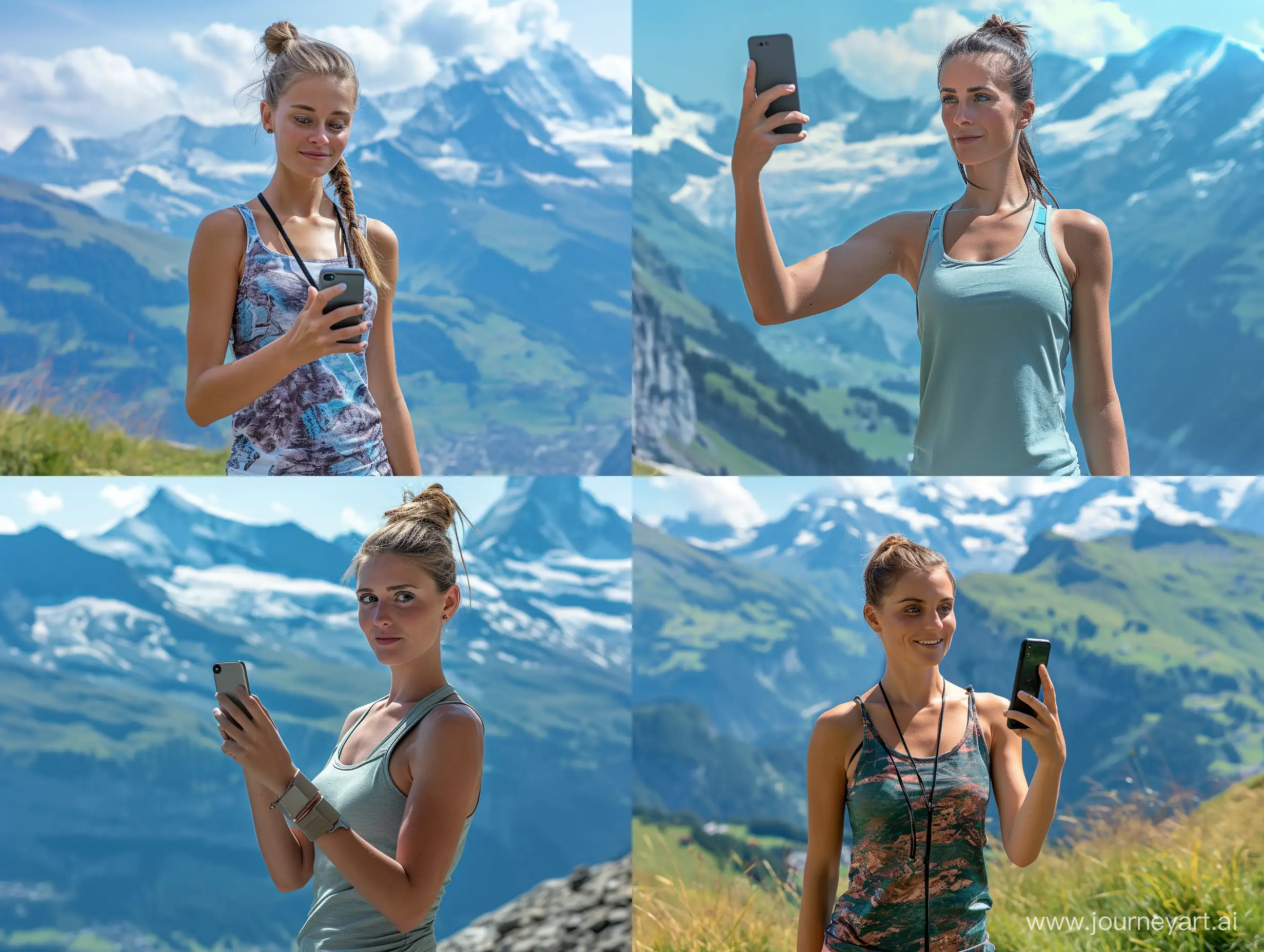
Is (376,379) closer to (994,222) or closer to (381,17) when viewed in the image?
(994,222)

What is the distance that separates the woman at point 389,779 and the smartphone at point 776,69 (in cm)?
85

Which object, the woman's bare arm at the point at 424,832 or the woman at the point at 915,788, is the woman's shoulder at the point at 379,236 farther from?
the woman at the point at 915,788

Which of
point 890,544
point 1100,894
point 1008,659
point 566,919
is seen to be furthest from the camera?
point 1008,659

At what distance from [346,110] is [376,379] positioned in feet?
1.63

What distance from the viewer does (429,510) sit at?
6.13 feet

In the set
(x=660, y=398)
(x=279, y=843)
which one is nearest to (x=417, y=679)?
(x=279, y=843)

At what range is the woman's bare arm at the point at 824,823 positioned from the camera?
1.81m

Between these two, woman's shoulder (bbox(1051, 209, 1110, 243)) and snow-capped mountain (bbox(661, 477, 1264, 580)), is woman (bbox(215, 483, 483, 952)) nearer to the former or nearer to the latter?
woman's shoulder (bbox(1051, 209, 1110, 243))

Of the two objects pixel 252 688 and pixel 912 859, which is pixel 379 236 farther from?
pixel 252 688

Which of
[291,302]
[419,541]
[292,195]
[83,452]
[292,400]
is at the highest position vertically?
[83,452]

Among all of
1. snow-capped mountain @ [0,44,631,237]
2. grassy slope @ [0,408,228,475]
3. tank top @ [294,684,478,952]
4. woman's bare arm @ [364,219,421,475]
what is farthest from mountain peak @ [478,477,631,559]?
tank top @ [294,684,478,952]

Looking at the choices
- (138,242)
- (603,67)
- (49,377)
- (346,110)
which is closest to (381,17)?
(603,67)

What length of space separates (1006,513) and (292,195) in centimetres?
441

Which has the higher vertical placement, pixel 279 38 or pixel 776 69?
pixel 279 38
